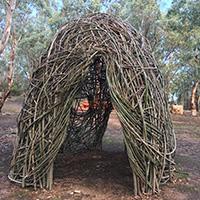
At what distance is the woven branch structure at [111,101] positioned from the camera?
5.42m

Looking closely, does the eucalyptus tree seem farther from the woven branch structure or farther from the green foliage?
the woven branch structure

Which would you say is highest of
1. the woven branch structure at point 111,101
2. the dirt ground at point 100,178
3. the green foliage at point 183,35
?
the green foliage at point 183,35

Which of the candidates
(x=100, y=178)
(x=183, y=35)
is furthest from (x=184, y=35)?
(x=100, y=178)

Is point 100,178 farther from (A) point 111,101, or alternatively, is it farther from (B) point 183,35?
(B) point 183,35

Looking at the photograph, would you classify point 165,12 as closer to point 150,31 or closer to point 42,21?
point 150,31

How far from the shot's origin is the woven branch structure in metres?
5.42

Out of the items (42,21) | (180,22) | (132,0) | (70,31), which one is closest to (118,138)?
(70,31)

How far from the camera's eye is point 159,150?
5602 mm

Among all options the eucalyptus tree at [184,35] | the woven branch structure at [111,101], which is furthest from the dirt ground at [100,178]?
the eucalyptus tree at [184,35]

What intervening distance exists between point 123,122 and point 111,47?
119 cm

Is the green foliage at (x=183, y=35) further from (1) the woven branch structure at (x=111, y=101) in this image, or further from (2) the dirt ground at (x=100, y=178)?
(1) the woven branch structure at (x=111, y=101)

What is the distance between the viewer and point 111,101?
5.80 m

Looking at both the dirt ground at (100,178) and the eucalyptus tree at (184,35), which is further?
the eucalyptus tree at (184,35)

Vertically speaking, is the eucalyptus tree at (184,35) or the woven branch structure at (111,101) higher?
the eucalyptus tree at (184,35)
